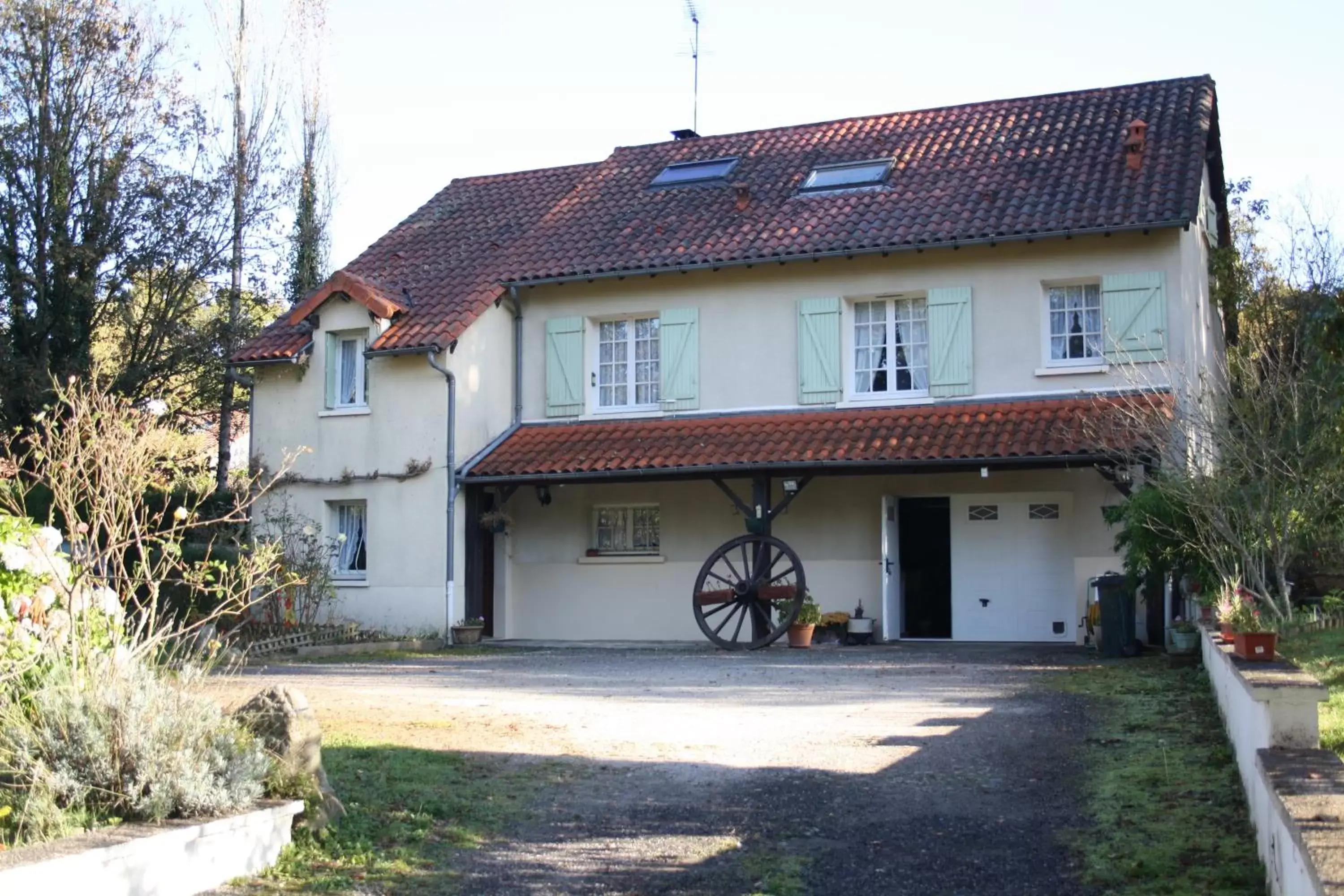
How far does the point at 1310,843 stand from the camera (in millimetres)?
4098

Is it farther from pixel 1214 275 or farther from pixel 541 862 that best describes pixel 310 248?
pixel 541 862

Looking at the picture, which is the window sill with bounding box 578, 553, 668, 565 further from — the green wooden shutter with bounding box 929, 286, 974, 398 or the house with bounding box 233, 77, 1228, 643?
the green wooden shutter with bounding box 929, 286, 974, 398

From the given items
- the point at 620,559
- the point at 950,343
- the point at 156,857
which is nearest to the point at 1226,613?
the point at 156,857

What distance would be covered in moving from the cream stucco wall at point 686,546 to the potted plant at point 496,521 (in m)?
0.42

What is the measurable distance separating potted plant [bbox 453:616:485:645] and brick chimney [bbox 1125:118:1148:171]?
10490 mm

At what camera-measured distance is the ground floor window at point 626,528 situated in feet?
67.3

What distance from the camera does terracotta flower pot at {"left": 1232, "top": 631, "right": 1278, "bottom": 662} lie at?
25.0 feet

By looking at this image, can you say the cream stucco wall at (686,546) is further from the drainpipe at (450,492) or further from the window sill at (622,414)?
the drainpipe at (450,492)

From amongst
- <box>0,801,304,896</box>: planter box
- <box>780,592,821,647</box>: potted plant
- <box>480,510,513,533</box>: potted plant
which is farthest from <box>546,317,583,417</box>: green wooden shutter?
<box>0,801,304,896</box>: planter box

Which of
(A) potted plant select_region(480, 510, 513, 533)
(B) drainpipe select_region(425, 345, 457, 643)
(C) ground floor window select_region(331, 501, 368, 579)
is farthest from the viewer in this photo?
(C) ground floor window select_region(331, 501, 368, 579)

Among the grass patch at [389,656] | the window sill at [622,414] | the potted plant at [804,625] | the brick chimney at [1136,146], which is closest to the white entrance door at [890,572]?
the potted plant at [804,625]

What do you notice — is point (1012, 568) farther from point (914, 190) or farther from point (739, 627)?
point (914, 190)

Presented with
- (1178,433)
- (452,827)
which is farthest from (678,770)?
(1178,433)

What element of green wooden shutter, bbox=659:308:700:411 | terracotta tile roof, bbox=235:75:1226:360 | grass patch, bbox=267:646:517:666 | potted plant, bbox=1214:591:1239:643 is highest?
terracotta tile roof, bbox=235:75:1226:360
